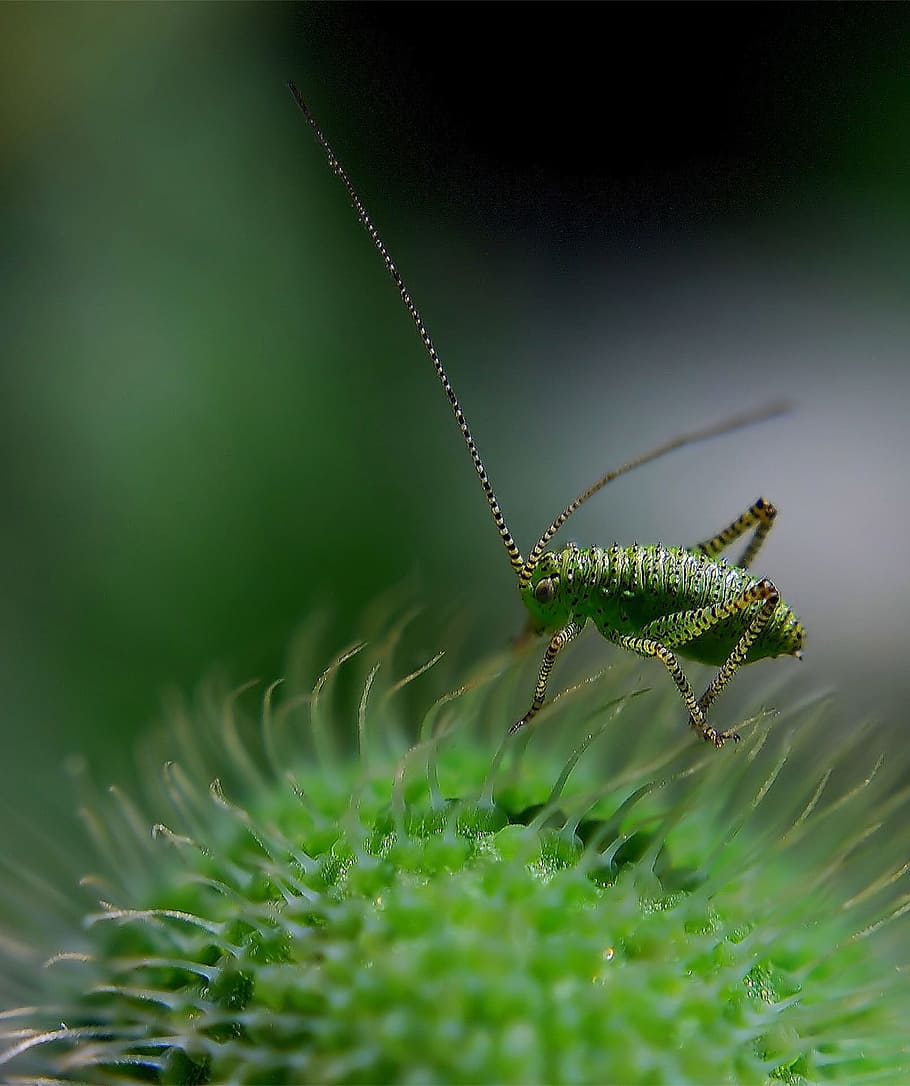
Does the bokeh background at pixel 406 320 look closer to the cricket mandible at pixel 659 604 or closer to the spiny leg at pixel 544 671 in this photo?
the cricket mandible at pixel 659 604

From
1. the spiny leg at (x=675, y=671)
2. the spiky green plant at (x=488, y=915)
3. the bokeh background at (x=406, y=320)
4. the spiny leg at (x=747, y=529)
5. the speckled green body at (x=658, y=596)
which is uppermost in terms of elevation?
the bokeh background at (x=406, y=320)

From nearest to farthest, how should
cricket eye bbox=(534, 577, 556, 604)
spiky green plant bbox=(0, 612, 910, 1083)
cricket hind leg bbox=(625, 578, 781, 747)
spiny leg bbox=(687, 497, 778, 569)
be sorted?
spiky green plant bbox=(0, 612, 910, 1083), cricket hind leg bbox=(625, 578, 781, 747), cricket eye bbox=(534, 577, 556, 604), spiny leg bbox=(687, 497, 778, 569)

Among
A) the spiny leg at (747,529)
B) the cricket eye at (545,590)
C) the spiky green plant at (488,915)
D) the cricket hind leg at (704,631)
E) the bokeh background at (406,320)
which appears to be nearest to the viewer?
the spiky green plant at (488,915)

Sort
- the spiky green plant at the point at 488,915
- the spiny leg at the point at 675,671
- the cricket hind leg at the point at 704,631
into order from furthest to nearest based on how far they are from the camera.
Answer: the cricket hind leg at the point at 704,631 → the spiny leg at the point at 675,671 → the spiky green plant at the point at 488,915

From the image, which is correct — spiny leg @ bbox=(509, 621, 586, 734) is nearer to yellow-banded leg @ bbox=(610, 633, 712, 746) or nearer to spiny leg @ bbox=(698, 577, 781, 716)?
yellow-banded leg @ bbox=(610, 633, 712, 746)

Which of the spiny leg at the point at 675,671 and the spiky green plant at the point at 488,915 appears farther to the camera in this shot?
the spiny leg at the point at 675,671

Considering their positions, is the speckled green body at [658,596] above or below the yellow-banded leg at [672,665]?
above

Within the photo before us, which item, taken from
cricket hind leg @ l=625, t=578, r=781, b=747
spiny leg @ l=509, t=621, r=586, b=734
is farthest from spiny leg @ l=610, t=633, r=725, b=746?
spiny leg @ l=509, t=621, r=586, b=734

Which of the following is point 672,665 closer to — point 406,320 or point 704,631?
point 704,631

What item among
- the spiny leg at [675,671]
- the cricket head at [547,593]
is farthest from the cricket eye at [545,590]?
the spiny leg at [675,671]
